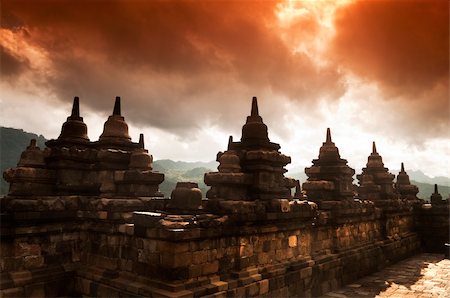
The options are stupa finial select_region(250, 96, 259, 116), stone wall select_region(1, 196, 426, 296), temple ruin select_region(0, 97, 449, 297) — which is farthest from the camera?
stupa finial select_region(250, 96, 259, 116)

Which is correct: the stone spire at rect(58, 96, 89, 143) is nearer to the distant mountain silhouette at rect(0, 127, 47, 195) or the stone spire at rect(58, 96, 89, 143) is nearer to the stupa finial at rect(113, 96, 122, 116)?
the stupa finial at rect(113, 96, 122, 116)

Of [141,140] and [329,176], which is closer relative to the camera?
[141,140]

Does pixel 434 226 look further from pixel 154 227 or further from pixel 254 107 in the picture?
pixel 154 227

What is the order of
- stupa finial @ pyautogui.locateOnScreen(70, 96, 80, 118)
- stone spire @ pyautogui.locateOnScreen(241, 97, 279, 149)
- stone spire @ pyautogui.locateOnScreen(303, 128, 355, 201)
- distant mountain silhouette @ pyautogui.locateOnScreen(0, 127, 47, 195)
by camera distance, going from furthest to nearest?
distant mountain silhouette @ pyautogui.locateOnScreen(0, 127, 47, 195) < stone spire @ pyautogui.locateOnScreen(303, 128, 355, 201) < stupa finial @ pyautogui.locateOnScreen(70, 96, 80, 118) < stone spire @ pyautogui.locateOnScreen(241, 97, 279, 149)

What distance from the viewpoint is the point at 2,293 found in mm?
7559

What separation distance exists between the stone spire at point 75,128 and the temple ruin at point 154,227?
0.11 ft

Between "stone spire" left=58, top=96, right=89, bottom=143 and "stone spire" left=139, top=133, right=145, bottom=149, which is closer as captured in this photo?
"stone spire" left=58, top=96, right=89, bottom=143

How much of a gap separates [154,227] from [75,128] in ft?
19.0

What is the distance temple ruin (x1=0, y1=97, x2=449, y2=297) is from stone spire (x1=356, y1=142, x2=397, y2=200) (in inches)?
258

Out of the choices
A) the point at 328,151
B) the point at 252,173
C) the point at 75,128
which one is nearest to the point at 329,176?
the point at 328,151

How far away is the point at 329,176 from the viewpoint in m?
13.6

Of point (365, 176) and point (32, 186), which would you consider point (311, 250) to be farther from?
point (365, 176)

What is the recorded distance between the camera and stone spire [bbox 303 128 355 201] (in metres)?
13.1

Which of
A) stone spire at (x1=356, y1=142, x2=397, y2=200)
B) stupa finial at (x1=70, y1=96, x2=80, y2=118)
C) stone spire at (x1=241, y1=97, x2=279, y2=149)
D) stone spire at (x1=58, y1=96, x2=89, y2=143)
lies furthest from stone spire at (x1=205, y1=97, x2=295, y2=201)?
stone spire at (x1=356, y1=142, x2=397, y2=200)
